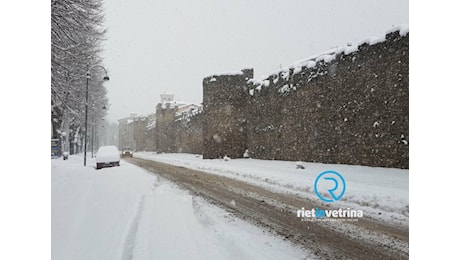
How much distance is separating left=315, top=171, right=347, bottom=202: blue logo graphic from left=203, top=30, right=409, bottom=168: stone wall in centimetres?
51

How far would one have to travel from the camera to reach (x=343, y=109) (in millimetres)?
4566

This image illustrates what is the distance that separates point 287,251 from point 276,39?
2.06 meters

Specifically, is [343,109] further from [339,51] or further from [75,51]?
[75,51]

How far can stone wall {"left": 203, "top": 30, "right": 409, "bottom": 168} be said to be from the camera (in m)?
2.81

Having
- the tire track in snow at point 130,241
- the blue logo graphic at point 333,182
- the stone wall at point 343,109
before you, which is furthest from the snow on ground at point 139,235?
the stone wall at point 343,109

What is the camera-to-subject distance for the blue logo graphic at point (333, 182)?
2512 millimetres

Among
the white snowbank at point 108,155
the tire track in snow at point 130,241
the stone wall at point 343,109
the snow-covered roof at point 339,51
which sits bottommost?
the tire track in snow at point 130,241

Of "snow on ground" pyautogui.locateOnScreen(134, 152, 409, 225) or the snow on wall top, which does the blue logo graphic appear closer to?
"snow on ground" pyautogui.locateOnScreen(134, 152, 409, 225)

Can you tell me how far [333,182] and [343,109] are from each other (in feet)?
7.21

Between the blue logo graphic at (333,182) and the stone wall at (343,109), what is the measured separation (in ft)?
1.67

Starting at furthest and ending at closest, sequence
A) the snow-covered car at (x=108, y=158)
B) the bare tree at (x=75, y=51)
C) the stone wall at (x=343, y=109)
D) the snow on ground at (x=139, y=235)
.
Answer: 1. the snow-covered car at (x=108, y=158)
2. the bare tree at (x=75, y=51)
3. the stone wall at (x=343, y=109)
4. the snow on ground at (x=139, y=235)

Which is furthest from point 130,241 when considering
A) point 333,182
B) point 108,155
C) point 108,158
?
point 108,158

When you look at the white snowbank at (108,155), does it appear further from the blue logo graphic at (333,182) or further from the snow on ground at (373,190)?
the blue logo graphic at (333,182)
